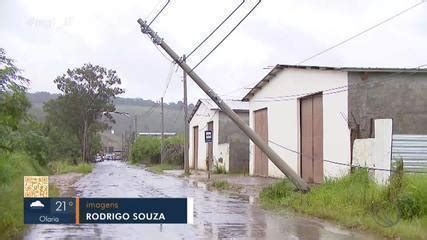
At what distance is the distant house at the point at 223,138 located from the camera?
4391 cm

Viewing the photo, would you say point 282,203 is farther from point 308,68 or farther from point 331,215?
point 308,68

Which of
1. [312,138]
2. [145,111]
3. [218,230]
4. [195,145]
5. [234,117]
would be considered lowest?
[218,230]

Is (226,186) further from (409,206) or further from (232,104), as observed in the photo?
(232,104)

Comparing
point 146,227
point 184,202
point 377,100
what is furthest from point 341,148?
point 184,202

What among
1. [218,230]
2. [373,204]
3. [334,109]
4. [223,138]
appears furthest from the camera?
[223,138]

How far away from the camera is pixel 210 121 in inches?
1996

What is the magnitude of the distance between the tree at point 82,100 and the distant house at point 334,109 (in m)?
47.6

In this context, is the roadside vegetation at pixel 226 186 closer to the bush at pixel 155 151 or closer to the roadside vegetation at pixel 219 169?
the roadside vegetation at pixel 219 169

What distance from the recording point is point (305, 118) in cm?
2939

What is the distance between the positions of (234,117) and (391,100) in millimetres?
6970

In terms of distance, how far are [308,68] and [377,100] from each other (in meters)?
4.57

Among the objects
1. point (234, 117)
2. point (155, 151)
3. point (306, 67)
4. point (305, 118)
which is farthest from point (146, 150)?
point (234, 117)

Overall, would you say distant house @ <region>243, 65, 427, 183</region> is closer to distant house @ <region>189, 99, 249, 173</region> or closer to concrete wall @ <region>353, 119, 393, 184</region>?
concrete wall @ <region>353, 119, 393, 184</region>

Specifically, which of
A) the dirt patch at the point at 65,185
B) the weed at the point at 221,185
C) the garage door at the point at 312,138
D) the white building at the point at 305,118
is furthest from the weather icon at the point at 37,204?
the garage door at the point at 312,138
